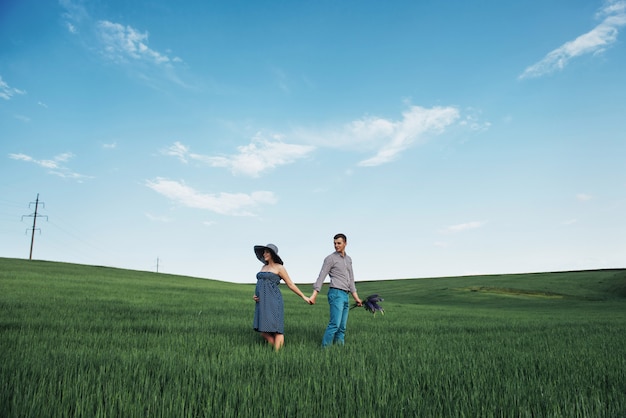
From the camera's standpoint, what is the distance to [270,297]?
7.89 m

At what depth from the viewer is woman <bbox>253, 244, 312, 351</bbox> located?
25.7ft

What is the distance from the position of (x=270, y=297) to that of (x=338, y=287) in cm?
141

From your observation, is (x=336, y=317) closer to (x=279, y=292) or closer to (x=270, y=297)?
(x=279, y=292)

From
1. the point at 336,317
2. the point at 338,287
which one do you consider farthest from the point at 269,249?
the point at 336,317

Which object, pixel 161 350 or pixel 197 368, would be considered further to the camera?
pixel 161 350

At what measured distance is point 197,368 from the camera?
212 inches

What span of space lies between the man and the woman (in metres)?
0.68

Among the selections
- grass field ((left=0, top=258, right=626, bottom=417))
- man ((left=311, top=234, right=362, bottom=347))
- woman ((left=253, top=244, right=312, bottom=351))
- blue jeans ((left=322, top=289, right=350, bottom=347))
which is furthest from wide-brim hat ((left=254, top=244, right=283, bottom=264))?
grass field ((left=0, top=258, right=626, bottom=417))

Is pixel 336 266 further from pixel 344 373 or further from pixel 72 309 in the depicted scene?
pixel 72 309

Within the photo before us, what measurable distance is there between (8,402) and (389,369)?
161 inches

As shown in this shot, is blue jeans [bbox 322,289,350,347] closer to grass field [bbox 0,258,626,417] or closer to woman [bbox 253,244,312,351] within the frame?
grass field [bbox 0,258,626,417]

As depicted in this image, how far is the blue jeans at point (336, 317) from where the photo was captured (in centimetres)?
827

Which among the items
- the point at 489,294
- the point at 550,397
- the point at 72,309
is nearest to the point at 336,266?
the point at 550,397

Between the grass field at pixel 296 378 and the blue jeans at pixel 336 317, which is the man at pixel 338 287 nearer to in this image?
the blue jeans at pixel 336 317
